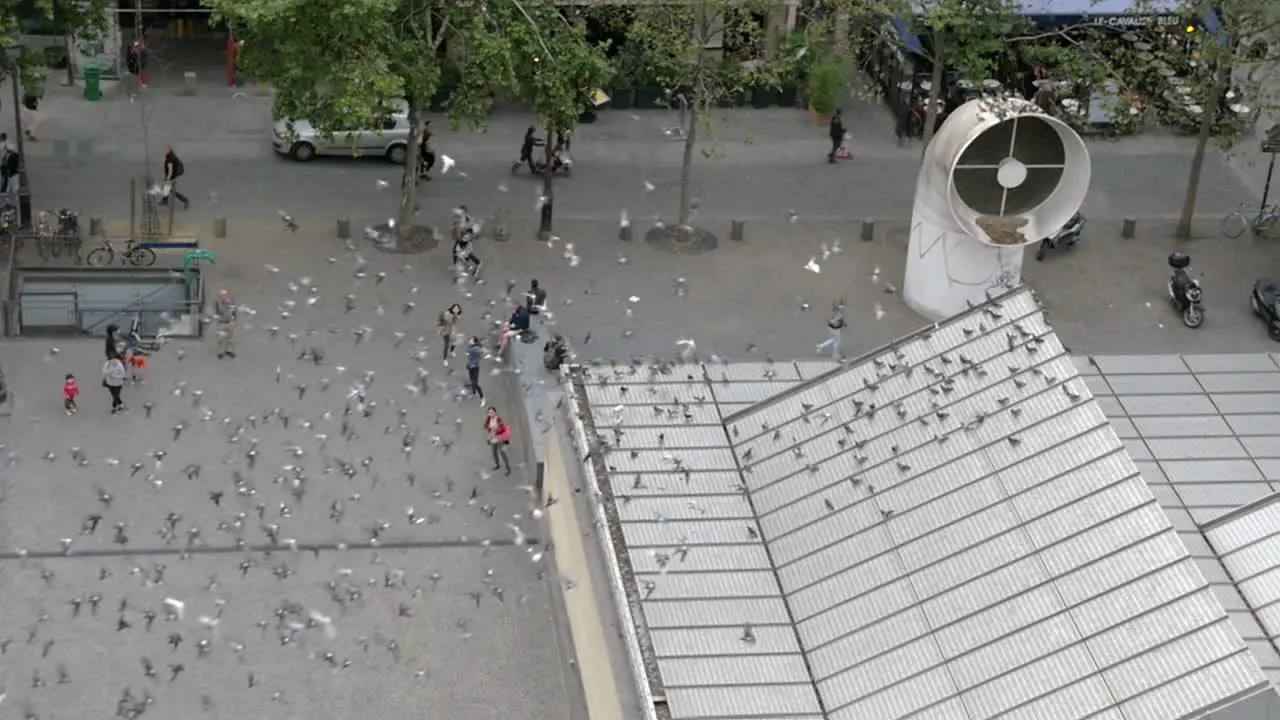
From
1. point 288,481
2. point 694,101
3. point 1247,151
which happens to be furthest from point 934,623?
point 1247,151

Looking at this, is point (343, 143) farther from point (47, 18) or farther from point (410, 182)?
point (47, 18)

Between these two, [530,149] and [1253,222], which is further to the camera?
[530,149]

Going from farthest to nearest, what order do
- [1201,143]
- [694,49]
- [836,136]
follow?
[836,136] → [1201,143] → [694,49]

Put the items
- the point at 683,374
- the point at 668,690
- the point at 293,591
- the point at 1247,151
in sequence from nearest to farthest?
the point at 668,690
the point at 683,374
the point at 293,591
the point at 1247,151

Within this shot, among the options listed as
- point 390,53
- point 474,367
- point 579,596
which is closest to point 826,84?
point 390,53

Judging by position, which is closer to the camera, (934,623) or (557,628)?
(934,623)

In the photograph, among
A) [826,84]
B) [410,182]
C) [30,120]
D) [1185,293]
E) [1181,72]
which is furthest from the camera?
[826,84]

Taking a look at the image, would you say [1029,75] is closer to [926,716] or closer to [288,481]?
[288,481]

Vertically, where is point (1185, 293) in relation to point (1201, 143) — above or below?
below
